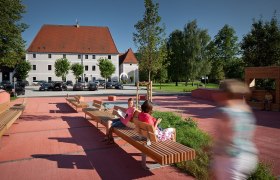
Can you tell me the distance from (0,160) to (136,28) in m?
11.3

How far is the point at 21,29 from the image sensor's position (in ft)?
85.2

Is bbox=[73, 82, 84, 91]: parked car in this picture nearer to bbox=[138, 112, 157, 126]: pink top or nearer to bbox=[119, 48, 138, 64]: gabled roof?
bbox=[138, 112, 157, 126]: pink top

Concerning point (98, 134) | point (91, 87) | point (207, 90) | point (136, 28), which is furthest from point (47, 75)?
point (98, 134)

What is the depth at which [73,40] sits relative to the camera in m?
68.9

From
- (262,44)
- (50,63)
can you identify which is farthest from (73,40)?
(262,44)

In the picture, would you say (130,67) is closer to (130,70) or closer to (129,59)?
(130,70)

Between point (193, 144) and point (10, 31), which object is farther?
point (10, 31)

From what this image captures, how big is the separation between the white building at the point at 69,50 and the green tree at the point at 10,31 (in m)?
41.5

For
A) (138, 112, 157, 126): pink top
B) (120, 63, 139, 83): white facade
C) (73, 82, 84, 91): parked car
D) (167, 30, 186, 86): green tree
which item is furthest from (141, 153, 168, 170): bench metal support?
(120, 63, 139, 83): white facade

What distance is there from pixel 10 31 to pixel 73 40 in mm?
45286

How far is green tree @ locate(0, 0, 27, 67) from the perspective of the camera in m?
23.8

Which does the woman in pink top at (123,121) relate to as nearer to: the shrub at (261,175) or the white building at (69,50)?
the shrub at (261,175)

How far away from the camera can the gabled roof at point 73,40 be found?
219 feet

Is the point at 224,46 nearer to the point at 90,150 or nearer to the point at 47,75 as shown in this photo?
the point at 47,75
